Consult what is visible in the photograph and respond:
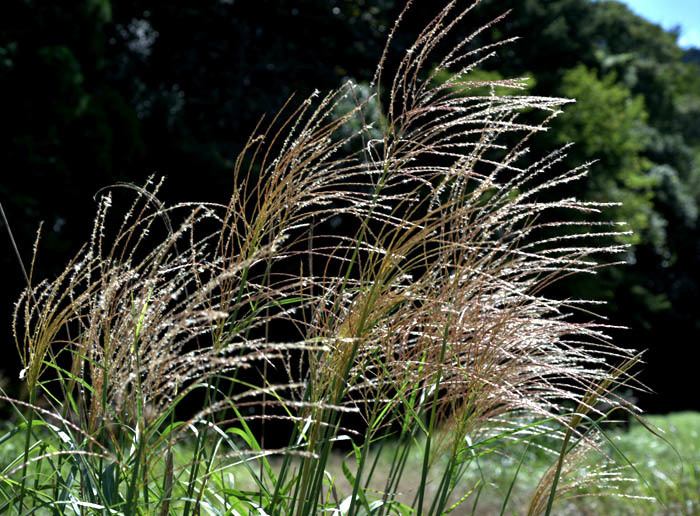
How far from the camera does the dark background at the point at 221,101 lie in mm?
8648

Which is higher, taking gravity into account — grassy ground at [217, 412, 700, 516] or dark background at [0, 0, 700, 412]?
dark background at [0, 0, 700, 412]

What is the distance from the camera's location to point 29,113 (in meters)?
8.67

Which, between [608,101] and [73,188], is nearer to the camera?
[73,188]

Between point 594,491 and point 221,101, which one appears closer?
point 594,491

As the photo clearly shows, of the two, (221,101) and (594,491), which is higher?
(221,101)

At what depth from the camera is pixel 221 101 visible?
1159cm

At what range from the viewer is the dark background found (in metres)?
8.65

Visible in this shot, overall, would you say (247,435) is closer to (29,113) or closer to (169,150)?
(29,113)

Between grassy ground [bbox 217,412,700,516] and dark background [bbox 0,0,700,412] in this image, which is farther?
dark background [bbox 0,0,700,412]

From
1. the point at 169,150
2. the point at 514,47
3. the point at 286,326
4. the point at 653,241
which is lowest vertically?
the point at 286,326

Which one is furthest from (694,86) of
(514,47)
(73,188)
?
(73,188)

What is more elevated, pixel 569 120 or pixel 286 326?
pixel 569 120

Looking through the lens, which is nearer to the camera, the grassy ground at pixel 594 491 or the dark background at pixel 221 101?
the grassy ground at pixel 594 491

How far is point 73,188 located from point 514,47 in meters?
10.3
